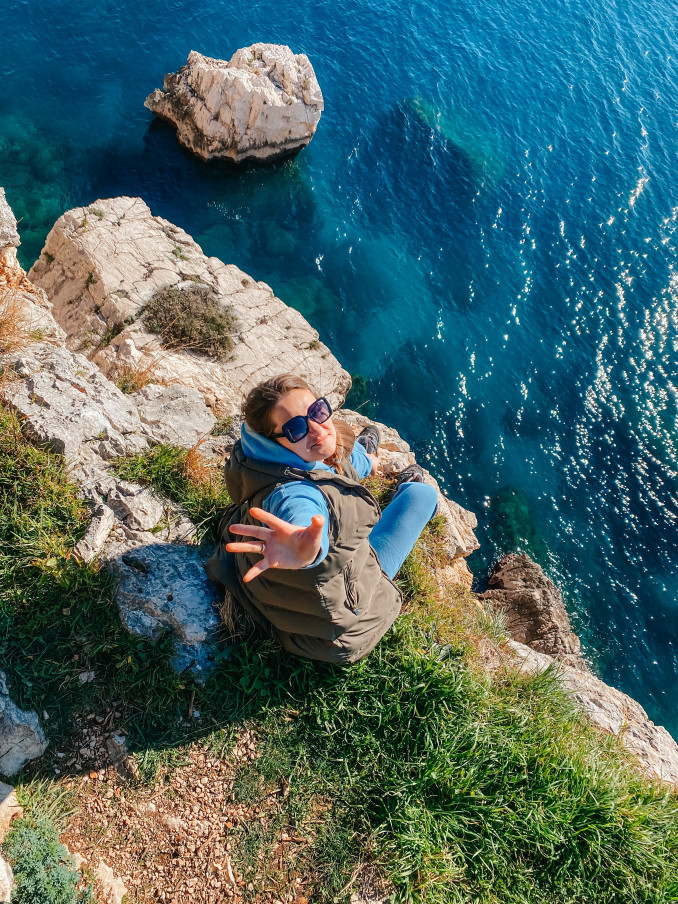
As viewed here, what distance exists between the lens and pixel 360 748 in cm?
538

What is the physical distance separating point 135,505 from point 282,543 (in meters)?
3.03

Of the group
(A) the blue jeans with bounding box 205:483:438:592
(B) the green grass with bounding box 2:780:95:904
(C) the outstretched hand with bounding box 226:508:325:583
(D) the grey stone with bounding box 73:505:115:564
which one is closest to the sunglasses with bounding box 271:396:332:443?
(C) the outstretched hand with bounding box 226:508:325:583

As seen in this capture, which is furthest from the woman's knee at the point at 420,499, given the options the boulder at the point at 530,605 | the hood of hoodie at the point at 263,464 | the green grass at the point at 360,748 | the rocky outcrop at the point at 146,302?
the boulder at the point at 530,605

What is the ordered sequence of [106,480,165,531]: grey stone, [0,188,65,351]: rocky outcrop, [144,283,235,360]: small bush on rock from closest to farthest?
[106,480,165,531]: grey stone
[0,188,65,351]: rocky outcrop
[144,283,235,360]: small bush on rock

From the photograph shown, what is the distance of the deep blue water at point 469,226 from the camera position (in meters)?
14.9

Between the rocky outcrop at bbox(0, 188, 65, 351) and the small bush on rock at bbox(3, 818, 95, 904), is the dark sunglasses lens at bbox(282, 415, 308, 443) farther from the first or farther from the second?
the rocky outcrop at bbox(0, 188, 65, 351)

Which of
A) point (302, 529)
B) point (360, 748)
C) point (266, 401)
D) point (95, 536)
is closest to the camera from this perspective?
point (302, 529)

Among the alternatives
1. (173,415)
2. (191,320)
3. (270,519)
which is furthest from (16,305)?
(270,519)

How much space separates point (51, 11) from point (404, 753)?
2908 centimetres

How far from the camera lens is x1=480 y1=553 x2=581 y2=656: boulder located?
11609mm

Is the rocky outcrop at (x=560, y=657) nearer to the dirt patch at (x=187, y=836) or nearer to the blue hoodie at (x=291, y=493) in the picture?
the dirt patch at (x=187, y=836)

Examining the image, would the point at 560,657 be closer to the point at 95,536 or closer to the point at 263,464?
the point at 263,464

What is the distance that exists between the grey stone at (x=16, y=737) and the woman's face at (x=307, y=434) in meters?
3.35

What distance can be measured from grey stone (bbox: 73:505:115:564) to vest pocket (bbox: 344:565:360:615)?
8.91 ft
